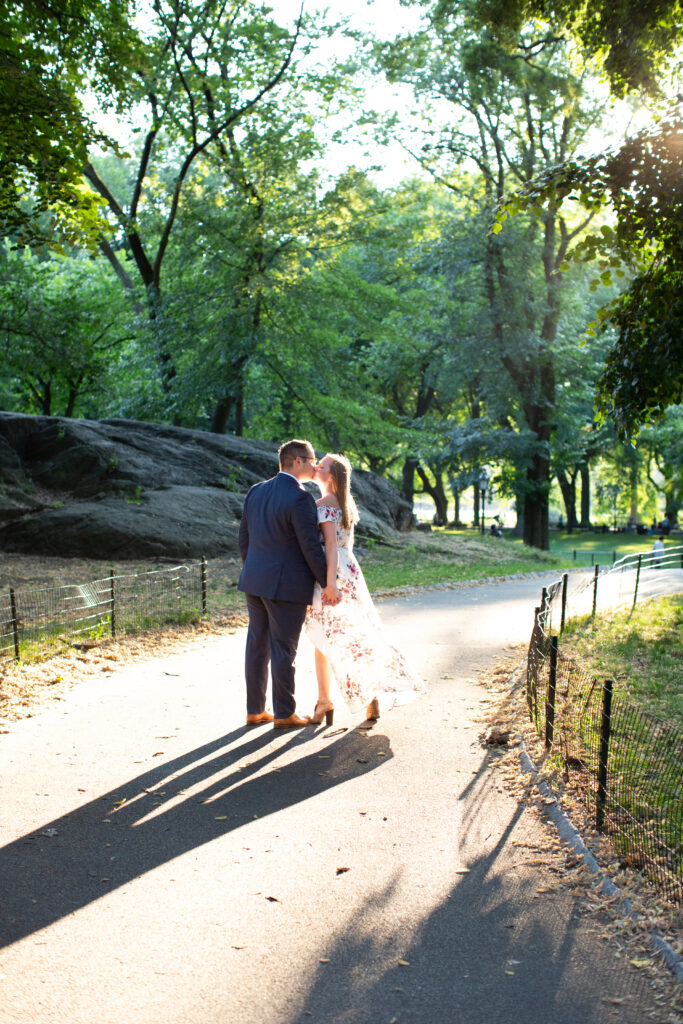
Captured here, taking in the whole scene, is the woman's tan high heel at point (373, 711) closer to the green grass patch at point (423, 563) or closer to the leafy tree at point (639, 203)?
the leafy tree at point (639, 203)

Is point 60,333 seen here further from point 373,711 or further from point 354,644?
point 354,644

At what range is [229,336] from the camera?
25203 millimetres

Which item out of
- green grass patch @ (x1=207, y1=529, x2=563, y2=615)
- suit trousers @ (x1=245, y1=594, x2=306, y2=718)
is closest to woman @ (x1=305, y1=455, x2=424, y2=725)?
suit trousers @ (x1=245, y1=594, x2=306, y2=718)

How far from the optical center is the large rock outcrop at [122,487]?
18.2m

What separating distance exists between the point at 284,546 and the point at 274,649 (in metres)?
0.77

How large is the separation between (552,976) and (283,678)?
3.68 meters

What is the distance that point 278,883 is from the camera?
4.50m

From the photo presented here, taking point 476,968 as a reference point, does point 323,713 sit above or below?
above

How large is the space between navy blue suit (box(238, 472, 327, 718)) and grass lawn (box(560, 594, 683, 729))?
122 inches

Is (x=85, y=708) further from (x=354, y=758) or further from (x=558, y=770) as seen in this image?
(x=558, y=770)

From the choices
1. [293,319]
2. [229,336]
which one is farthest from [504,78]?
[229,336]

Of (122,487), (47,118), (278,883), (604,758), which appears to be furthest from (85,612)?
(122,487)

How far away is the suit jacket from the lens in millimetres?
6918

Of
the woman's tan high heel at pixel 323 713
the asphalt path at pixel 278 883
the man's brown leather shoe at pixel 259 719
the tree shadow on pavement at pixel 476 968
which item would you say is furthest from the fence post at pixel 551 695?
the man's brown leather shoe at pixel 259 719
